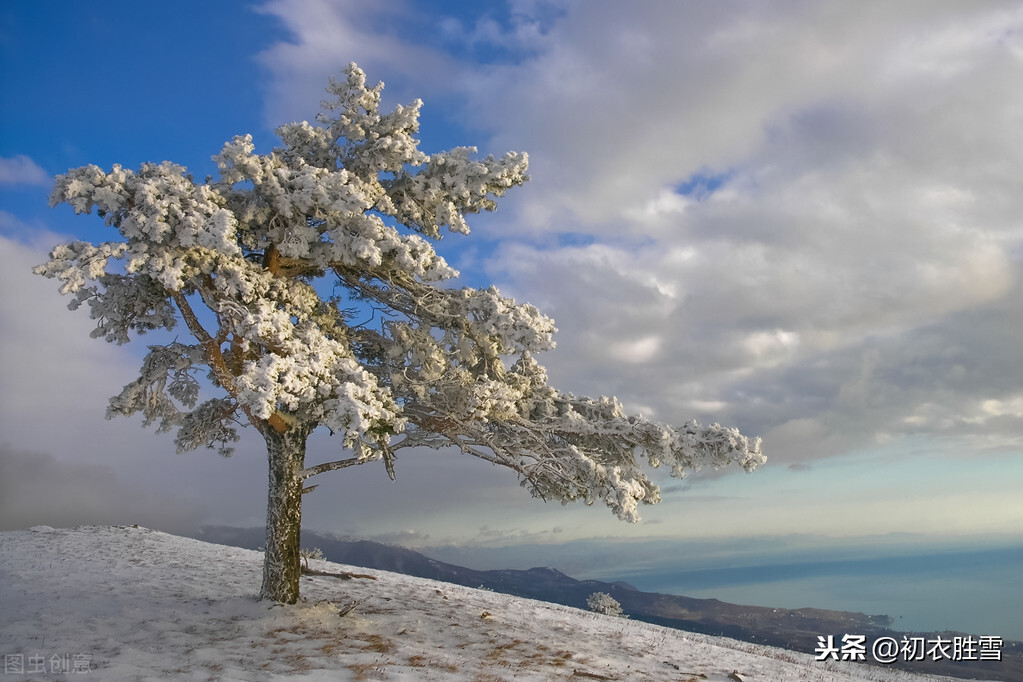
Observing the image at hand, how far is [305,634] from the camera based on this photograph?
505 inches

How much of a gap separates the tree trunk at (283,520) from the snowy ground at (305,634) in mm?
485

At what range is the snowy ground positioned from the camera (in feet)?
35.6

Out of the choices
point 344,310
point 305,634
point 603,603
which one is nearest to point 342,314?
point 344,310

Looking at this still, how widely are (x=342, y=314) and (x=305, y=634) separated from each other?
7.03 m

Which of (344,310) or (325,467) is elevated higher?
(344,310)

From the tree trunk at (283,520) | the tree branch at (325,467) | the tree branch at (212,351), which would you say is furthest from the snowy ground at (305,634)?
the tree branch at (212,351)

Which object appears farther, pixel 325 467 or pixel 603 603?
pixel 603 603

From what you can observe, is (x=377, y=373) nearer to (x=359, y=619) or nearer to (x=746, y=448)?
(x=359, y=619)

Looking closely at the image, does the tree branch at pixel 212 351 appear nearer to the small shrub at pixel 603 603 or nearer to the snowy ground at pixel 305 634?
the snowy ground at pixel 305 634

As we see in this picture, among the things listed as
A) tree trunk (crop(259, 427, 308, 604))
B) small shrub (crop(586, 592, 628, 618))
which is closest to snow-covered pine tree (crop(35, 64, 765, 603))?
tree trunk (crop(259, 427, 308, 604))

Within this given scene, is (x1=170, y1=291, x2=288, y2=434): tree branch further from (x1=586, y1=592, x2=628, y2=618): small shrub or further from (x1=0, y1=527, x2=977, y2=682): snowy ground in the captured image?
(x1=586, y1=592, x2=628, y2=618): small shrub

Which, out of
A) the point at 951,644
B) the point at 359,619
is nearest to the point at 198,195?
the point at 359,619

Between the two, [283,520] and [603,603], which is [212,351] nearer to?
[283,520]

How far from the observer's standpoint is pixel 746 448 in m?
13.8
